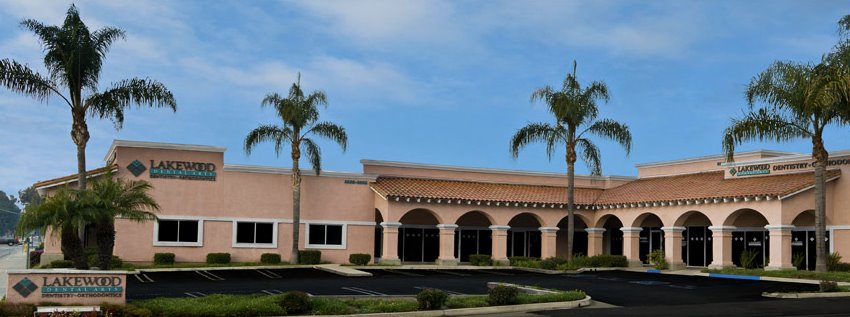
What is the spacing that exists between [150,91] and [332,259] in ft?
42.5

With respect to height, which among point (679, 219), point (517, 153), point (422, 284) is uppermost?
point (517, 153)

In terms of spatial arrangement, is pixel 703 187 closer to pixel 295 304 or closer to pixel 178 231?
pixel 178 231

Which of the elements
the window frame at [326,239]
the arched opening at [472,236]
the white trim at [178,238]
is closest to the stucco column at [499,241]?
the arched opening at [472,236]

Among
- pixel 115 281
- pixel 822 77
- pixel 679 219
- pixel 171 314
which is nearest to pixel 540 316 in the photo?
pixel 171 314

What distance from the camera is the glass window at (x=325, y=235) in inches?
1634

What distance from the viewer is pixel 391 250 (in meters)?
41.2

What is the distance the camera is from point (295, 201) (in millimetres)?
39562

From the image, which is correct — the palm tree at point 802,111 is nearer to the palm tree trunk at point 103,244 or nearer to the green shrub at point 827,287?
the green shrub at point 827,287

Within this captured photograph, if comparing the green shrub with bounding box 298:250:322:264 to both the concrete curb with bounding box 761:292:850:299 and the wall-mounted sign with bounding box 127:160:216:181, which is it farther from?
the concrete curb with bounding box 761:292:850:299

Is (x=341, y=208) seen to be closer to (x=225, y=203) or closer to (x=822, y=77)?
(x=225, y=203)

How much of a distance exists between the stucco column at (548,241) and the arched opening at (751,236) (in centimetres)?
919

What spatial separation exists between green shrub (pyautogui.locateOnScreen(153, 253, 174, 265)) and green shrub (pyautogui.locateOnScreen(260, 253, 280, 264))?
4.15m

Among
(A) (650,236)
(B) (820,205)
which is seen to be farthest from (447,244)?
(B) (820,205)

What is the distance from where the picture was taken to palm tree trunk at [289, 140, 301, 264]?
129 ft
